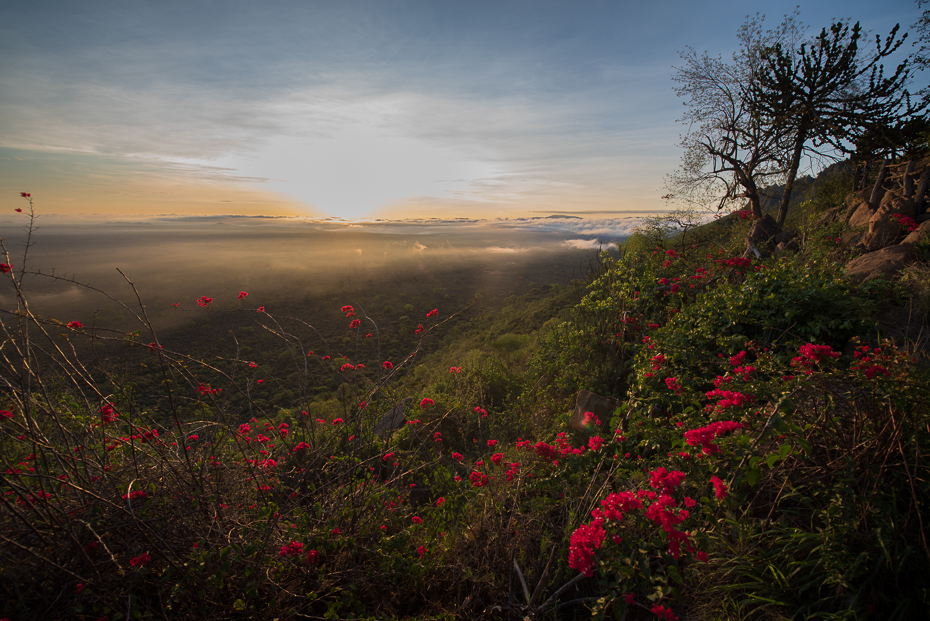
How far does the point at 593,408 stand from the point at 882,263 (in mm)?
4779

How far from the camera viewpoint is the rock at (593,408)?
438 cm

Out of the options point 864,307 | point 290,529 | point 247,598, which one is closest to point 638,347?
point 864,307

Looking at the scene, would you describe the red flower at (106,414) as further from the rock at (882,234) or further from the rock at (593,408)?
the rock at (882,234)

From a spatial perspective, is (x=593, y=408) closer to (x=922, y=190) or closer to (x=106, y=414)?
(x=106, y=414)

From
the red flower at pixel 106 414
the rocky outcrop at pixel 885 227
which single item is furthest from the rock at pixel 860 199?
the red flower at pixel 106 414

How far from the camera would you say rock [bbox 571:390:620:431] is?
4.38 meters

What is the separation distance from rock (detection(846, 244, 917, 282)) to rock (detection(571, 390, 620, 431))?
3.63 meters

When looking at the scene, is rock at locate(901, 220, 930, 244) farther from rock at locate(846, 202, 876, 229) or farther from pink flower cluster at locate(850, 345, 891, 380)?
pink flower cluster at locate(850, 345, 891, 380)

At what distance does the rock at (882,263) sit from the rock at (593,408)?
3628mm

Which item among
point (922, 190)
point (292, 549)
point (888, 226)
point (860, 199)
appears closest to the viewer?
point (292, 549)

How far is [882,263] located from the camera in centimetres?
516

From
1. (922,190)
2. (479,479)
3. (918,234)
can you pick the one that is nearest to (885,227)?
(918,234)

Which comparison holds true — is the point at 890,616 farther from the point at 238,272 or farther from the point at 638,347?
the point at 238,272

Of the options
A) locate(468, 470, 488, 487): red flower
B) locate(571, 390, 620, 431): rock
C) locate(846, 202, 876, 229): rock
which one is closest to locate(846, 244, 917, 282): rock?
locate(571, 390, 620, 431): rock
